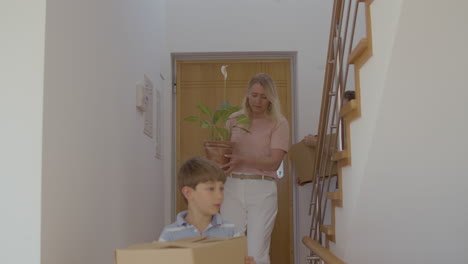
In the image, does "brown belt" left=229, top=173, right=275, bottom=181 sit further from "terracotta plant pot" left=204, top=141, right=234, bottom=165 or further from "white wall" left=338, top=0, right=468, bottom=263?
"white wall" left=338, top=0, right=468, bottom=263

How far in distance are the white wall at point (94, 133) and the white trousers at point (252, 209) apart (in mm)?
507

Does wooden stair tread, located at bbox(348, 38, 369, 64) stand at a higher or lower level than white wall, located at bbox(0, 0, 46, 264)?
higher

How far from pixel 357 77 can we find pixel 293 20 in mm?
1968

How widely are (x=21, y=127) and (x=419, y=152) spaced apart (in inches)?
59.0

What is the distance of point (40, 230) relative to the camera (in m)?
1.53

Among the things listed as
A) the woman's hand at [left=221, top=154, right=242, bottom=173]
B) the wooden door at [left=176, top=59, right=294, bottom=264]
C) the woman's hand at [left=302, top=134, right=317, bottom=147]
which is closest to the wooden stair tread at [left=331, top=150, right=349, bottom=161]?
the woman's hand at [left=221, top=154, right=242, bottom=173]

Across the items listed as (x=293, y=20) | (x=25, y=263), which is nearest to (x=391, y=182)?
(x=25, y=263)

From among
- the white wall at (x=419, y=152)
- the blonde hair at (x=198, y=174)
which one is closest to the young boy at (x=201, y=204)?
the blonde hair at (x=198, y=174)

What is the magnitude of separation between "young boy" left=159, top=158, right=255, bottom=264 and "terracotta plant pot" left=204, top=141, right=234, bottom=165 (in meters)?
0.63

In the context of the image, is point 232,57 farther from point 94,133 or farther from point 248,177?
point 94,133

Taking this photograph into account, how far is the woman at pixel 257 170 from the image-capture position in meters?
2.83

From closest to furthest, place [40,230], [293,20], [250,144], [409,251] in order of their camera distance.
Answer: [40,230] < [409,251] < [250,144] < [293,20]

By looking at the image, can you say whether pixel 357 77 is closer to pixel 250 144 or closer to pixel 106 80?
pixel 250 144

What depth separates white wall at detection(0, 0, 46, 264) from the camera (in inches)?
60.7
